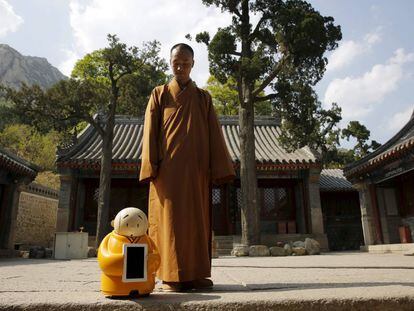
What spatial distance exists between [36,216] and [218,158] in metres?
18.1

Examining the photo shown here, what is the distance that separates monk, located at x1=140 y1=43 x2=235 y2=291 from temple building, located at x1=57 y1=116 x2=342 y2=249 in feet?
34.0

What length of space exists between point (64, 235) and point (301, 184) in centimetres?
911

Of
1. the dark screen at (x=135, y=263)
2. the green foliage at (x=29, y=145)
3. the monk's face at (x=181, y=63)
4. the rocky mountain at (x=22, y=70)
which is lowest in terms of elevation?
the dark screen at (x=135, y=263)

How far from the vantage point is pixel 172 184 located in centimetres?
252

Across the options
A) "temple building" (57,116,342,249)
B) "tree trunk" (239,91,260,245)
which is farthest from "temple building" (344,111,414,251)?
"tree trunk" (239,91,260,245)

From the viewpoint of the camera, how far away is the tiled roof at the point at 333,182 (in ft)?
54.0

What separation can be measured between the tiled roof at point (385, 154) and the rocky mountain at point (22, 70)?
2831 inches

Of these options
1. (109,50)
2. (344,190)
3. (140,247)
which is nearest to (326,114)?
(344,190)

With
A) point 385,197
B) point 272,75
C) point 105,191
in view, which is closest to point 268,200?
point 385,197

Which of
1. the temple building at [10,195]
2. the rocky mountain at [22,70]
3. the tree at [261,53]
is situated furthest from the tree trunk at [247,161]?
the rocky mountain at [22,70]

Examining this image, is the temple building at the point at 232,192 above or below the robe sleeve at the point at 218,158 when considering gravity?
above

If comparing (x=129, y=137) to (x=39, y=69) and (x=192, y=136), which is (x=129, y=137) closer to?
(x=192, y=136)

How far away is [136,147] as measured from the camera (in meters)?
15.3

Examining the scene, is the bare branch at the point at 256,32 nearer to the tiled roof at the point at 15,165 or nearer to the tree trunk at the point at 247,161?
the tree trunk at the point at 247,161
